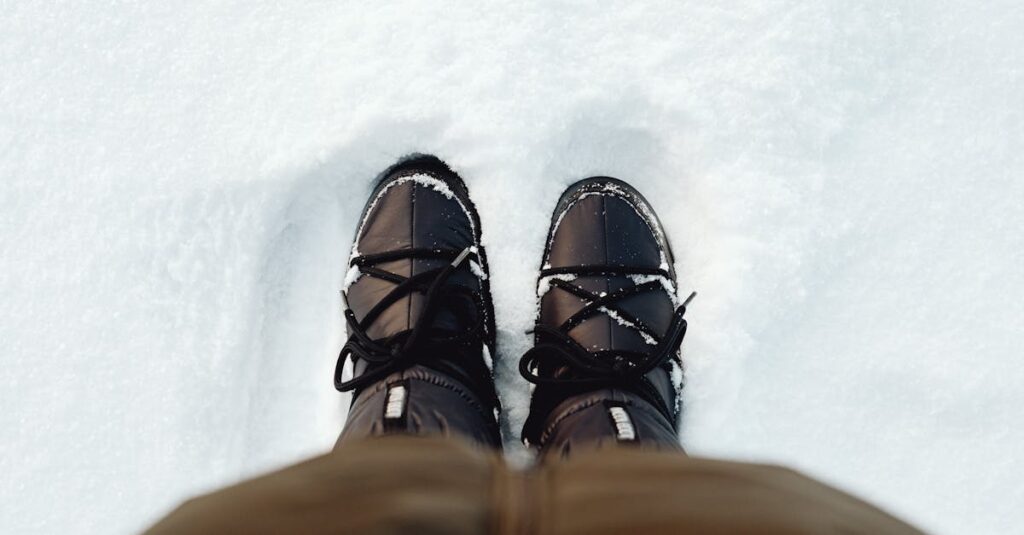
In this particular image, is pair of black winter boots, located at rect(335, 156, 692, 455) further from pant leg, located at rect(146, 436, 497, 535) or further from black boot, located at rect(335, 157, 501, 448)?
pant leg, located at rect(146, 436, 497, 535)

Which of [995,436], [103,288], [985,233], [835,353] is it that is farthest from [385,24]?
[995,436]

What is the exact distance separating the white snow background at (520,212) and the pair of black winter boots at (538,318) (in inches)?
1.5

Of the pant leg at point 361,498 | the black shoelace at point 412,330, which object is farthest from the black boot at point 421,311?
the pant leg at point 361,498

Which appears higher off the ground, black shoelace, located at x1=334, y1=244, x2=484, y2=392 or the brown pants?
black shoelace, located at x1=334, y1=244, x2=484, y2=392

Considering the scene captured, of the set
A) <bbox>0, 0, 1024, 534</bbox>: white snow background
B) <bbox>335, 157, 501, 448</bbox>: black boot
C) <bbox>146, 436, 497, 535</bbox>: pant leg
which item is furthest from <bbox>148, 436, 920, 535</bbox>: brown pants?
<bbox>0, 0, 1024, 534</bbox>: white snow background

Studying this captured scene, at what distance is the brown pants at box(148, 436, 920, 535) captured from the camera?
391mm

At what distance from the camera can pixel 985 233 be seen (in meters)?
0.92

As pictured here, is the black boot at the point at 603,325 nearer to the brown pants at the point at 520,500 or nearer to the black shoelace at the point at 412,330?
the black shoelace at the point at 412,330

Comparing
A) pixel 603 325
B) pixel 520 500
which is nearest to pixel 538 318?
pixel 603 325

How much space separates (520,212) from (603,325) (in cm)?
19

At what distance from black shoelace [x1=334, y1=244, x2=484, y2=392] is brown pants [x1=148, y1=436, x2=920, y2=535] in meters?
0.38

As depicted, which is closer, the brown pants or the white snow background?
the brown pants

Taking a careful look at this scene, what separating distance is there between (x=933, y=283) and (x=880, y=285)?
68 millimetres

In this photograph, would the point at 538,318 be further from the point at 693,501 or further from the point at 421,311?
the point at 693,501
